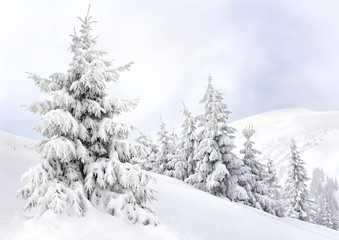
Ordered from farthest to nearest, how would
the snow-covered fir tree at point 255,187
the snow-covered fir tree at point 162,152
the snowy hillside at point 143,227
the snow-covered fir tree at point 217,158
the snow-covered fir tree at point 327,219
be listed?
the snow-covered fir tree at point 327,219, the snow-covered fir tree at point 162,152, the snow-covered fir tree at point 255,187, the snow-covered fir tree at point 217,158, the snowy hillside at point 143,227

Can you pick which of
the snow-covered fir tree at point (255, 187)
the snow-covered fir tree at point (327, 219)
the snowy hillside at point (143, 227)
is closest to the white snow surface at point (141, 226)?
the snowy hillside at point (143, 227)

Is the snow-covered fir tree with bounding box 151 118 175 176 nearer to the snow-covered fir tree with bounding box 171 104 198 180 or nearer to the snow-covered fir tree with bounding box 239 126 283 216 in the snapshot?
the snow-covered fir tree with bounding box 171 104 198 180

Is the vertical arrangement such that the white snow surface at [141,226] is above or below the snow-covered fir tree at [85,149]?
below

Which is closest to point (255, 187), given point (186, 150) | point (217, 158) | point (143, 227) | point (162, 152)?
point (217, 158)

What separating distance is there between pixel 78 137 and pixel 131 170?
6.40 feet

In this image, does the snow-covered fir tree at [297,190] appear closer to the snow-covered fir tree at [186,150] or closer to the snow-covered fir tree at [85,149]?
the snow-covered fir tree at [186,150]

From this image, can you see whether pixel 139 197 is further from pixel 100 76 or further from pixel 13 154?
pixel 13 154

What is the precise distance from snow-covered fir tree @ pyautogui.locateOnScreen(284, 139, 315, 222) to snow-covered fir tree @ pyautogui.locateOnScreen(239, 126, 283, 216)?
1138cm

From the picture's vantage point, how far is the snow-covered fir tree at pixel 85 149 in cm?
725

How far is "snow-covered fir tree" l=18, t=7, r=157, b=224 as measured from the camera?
7250 millimetres

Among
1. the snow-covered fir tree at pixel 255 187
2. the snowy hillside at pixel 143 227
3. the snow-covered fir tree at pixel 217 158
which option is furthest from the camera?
the snow-covered fir tree at pixel 255 187

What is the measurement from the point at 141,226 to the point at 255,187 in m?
19.7

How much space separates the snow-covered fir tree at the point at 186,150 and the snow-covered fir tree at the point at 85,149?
18897mm

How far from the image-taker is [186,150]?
28047 millimetres
